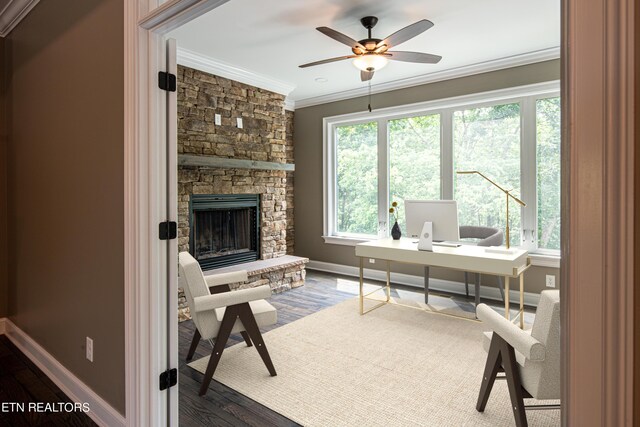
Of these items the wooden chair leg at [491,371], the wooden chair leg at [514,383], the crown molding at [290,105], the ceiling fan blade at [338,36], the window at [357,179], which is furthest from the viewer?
the crown molding at [290,105]

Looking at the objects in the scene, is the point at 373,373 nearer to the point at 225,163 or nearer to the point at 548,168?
the point at 225,163

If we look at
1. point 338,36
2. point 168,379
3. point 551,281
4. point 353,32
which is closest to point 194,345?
point 168,379

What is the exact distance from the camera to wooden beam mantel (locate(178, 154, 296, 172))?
3.86 m

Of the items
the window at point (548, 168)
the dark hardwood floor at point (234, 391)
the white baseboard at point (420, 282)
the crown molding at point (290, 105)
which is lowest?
the dark hardwood floor at point (234, 391)

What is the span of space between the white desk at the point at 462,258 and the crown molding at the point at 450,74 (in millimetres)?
2162

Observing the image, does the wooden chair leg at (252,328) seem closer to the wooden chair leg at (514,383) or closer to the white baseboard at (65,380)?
the white baseboard at (65,380)

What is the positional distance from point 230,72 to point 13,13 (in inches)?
82.1

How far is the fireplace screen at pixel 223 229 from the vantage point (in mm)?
4348

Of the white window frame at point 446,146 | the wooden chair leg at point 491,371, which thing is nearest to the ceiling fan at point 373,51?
the white window frame at point 446,146

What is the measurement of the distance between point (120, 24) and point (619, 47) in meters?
1.95

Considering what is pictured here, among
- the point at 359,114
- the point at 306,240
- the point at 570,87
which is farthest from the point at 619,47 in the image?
the point at 306,240

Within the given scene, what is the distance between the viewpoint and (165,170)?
5.74 ft

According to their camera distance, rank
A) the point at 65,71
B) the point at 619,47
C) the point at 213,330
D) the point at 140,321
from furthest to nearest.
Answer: the point at 213,330
the point at 65,71
the point at 140,321
the point at 619,47

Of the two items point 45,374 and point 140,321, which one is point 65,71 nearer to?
point 140,321
